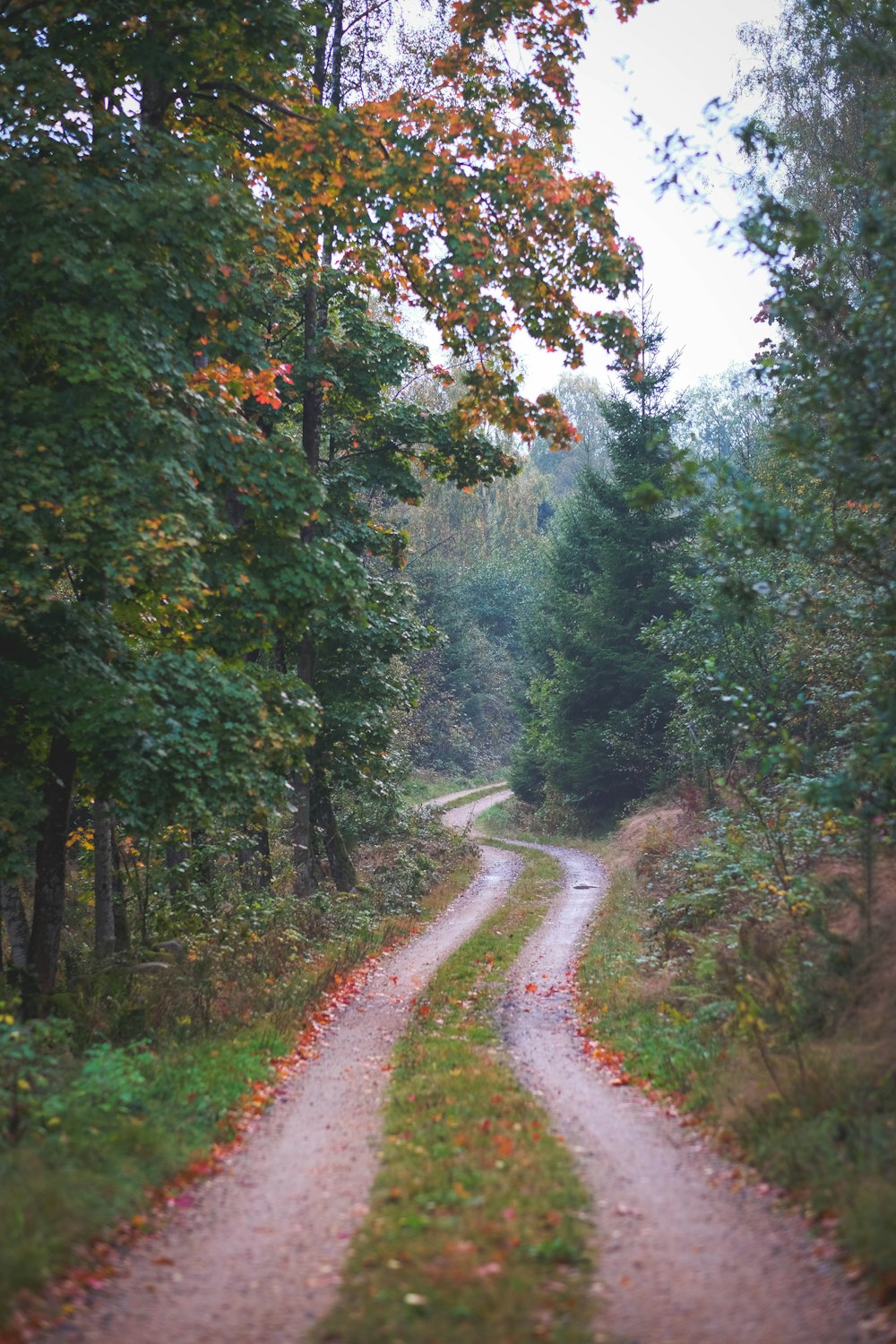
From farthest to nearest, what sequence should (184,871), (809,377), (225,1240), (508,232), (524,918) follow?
(524,918)
(184,871)
(508,232)
(809,377)
(225,1240)

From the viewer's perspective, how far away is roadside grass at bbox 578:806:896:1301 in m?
5.48

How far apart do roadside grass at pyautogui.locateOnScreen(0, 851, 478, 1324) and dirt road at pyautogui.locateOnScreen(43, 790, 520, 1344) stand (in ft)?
0.91

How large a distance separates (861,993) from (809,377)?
17.3ft

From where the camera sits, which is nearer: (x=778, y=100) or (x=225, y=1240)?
(x=225, y=1240)

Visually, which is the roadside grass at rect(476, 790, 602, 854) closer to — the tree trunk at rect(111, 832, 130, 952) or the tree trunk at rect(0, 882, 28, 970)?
the tree trunk at rect(111, 832, 130, 952)

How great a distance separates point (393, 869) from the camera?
22312 mm

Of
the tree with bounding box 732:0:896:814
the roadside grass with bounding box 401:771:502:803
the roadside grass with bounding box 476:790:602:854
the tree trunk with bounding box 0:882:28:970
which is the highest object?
the tree with bounding box 732:0:896:814

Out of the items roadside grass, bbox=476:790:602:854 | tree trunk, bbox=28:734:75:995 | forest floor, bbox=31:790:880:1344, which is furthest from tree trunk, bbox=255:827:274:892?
roadside grass, bbox=476:790:602:854

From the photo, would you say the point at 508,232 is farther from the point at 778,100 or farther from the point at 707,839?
the point at 778,100

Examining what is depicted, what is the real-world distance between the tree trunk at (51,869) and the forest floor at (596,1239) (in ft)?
10.3

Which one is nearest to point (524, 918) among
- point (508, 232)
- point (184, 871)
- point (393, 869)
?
point (393, 869)

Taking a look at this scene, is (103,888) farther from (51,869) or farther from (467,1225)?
(467,1225)

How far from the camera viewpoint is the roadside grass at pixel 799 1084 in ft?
18.0

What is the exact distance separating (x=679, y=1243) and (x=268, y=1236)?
7.94ft
